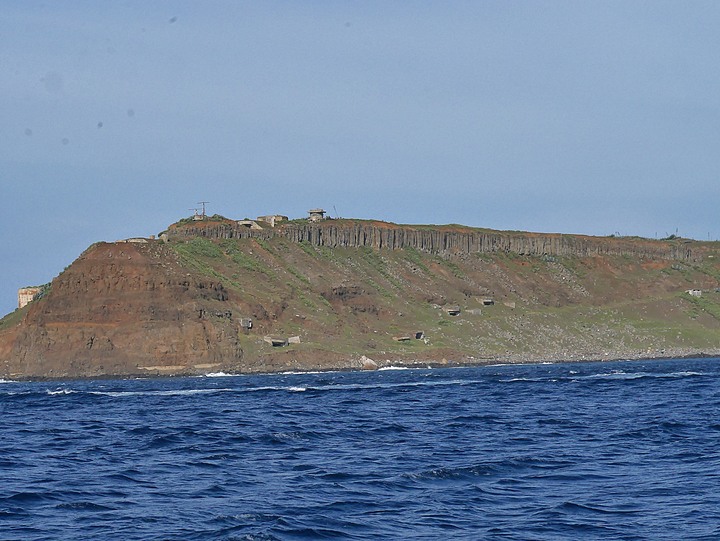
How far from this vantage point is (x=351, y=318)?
160 m

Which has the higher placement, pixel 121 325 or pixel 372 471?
pixel 121 325

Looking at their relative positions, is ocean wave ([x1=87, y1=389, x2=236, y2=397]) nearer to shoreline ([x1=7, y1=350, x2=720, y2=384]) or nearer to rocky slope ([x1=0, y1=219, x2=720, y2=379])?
shoreline ([x1=7, y1=350, x2=720, y2=384])

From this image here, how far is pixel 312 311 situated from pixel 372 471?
122 meters

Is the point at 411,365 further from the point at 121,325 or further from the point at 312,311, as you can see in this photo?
the point at 121,325

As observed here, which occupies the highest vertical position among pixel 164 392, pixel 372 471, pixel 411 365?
pixel 411 365

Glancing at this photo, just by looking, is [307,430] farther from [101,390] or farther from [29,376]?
[29,376]

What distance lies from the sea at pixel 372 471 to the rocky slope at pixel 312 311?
7387cm

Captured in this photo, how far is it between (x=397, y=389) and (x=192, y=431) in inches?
1400

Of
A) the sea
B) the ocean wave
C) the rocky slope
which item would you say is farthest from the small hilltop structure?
the sea

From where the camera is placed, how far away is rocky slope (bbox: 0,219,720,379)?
140250 millimetres

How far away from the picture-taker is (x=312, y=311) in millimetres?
158000

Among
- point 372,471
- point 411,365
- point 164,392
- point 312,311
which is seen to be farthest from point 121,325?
point 372,471

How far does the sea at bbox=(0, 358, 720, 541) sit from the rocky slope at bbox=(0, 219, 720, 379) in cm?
7387

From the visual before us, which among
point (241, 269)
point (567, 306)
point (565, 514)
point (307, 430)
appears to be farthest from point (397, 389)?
point (567, 306)
